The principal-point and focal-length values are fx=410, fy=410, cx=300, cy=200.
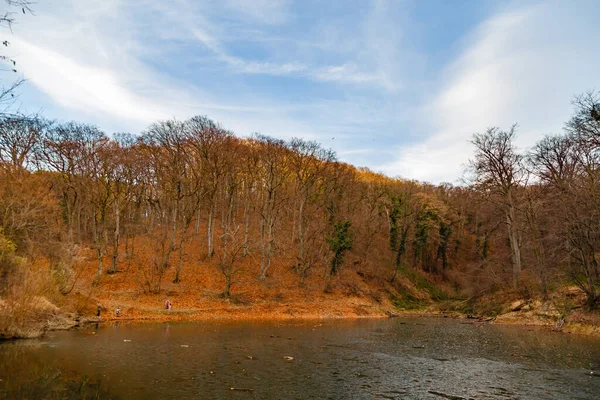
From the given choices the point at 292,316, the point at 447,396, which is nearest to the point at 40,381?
the point at 447,396

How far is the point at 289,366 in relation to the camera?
17.5 metres

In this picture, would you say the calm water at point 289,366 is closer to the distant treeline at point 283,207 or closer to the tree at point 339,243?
the distant treeline at point 283,207

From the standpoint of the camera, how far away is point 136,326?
94.1 feet

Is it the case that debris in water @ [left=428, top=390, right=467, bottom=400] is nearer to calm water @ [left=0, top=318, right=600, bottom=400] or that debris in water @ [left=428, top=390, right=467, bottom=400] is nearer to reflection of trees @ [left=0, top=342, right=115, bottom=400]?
calm water @ [left=0, top=318, right=600, bottom=400]

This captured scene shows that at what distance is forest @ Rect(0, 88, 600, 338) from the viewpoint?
99.9 feet

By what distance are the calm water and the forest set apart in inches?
263

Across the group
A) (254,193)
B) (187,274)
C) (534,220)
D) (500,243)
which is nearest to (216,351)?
(187,274)

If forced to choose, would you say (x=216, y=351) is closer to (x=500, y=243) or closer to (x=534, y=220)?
(x=534, y=220)

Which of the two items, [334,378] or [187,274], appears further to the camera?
[187,274]

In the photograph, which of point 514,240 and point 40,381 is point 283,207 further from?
point 40,381

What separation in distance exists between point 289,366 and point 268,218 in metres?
35.0

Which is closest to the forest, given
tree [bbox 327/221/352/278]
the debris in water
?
tree [bbox 327/221/352/278]

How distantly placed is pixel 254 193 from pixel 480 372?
166 ft

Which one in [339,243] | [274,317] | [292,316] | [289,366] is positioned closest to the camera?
[289,366]
